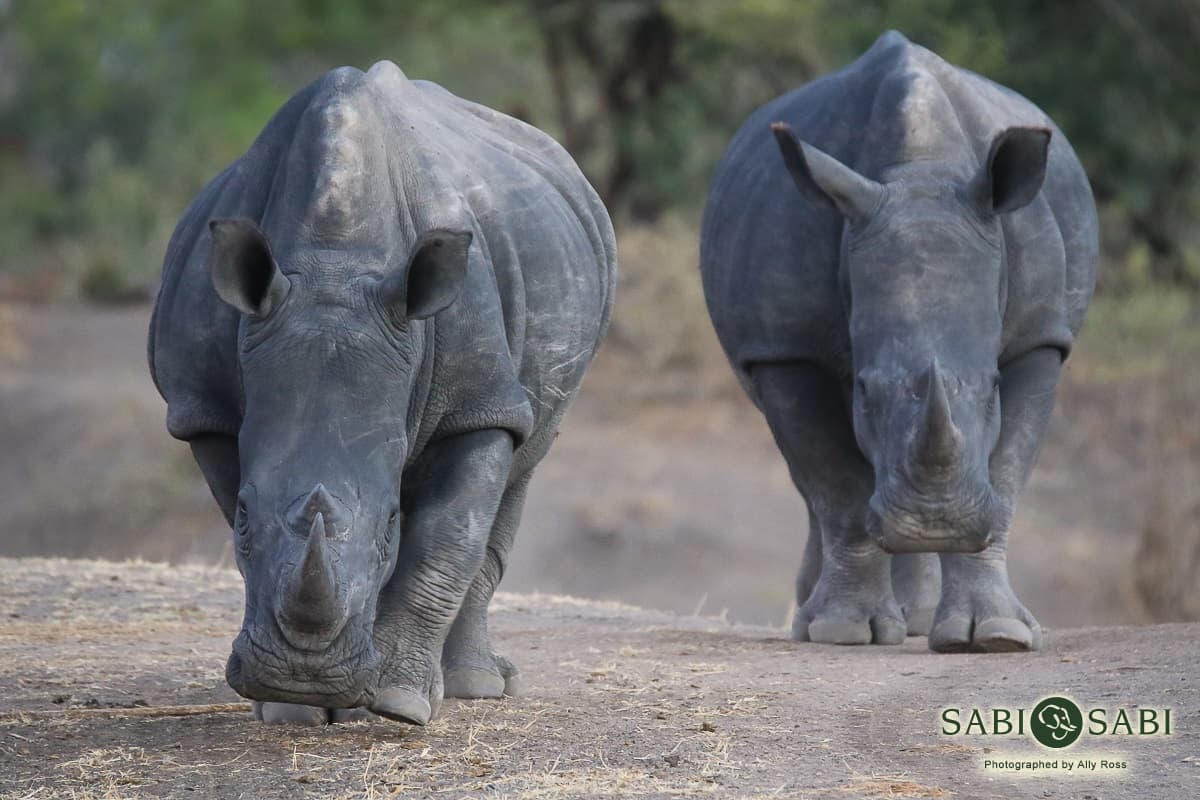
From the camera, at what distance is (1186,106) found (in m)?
21.1

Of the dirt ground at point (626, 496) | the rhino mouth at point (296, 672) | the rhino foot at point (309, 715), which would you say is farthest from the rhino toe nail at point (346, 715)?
the dirt ground at point (626, 496)

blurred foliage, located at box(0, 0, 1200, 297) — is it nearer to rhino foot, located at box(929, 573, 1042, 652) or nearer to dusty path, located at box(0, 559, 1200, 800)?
rhino foot, located at box(929, 573, 1042, 652)

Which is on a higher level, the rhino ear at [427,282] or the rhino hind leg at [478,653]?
the rhino ear at [427,282]

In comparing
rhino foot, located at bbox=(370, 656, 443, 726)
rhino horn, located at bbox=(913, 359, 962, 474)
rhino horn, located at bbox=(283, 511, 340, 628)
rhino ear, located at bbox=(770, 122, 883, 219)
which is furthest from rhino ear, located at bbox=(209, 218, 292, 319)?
rhino ear, located at bbox=(770, 122, 883, 219)

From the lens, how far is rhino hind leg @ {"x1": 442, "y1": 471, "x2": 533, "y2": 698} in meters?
6.75

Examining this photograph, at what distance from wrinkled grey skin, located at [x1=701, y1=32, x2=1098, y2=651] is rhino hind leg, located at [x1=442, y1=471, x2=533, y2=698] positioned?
1381 mm

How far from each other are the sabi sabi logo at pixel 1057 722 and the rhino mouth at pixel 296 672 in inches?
75.2

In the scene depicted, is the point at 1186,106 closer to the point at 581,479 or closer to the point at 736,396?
the point at 736,396

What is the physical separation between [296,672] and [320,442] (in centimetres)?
60

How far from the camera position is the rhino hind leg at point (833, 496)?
827cm

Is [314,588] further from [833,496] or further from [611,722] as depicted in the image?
[833,496]

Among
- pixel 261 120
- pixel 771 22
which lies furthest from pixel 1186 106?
pixel 261 120

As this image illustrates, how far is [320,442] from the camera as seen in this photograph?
17.4 feet

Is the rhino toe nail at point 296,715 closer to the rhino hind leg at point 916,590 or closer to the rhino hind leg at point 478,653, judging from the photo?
the rhino hind leg at point 478,653
